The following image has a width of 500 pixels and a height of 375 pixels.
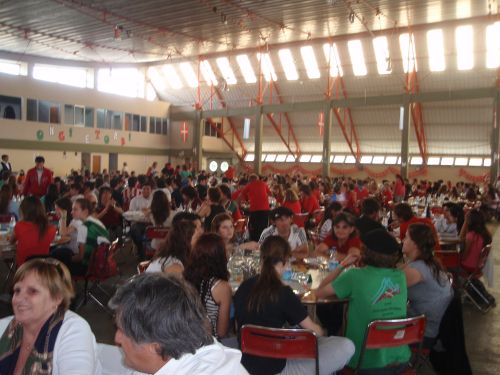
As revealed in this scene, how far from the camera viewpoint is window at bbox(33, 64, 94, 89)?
24469mm

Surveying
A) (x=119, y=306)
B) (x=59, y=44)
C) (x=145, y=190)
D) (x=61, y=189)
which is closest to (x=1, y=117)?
(x=59, y=44)

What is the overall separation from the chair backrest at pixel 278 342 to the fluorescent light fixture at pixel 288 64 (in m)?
22.8

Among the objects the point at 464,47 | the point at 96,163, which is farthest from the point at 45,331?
the point at 96,163

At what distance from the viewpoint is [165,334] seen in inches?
55.6

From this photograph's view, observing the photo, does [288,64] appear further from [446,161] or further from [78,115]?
[78,115]

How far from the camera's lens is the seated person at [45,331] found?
2061 mm

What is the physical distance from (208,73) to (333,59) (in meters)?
7.42

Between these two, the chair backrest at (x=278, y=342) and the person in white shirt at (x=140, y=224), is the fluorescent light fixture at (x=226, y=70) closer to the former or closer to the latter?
the person in white shirt at (x=140, y=224)

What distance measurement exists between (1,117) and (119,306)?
21465mm

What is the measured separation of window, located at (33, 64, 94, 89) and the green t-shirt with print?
78.4 ft

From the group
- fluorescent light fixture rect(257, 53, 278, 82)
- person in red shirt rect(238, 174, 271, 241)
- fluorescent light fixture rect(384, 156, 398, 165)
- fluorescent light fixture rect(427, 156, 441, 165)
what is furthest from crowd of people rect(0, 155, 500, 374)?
fluorescent light fixture rect(384, 156, 398, 165)

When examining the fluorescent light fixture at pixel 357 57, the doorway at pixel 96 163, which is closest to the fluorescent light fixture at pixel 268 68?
the fluorescent light fixture at pixel 357 57

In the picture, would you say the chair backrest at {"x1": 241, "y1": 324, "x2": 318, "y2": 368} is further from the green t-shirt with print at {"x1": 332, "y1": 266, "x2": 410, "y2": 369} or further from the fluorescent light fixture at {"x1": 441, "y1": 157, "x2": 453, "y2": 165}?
the fluorescent light fixture at {"x1": 441, "y1": 157, "x2": 453, "y2": 165}

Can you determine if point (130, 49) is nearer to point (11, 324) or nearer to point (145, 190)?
point (145, 190)
